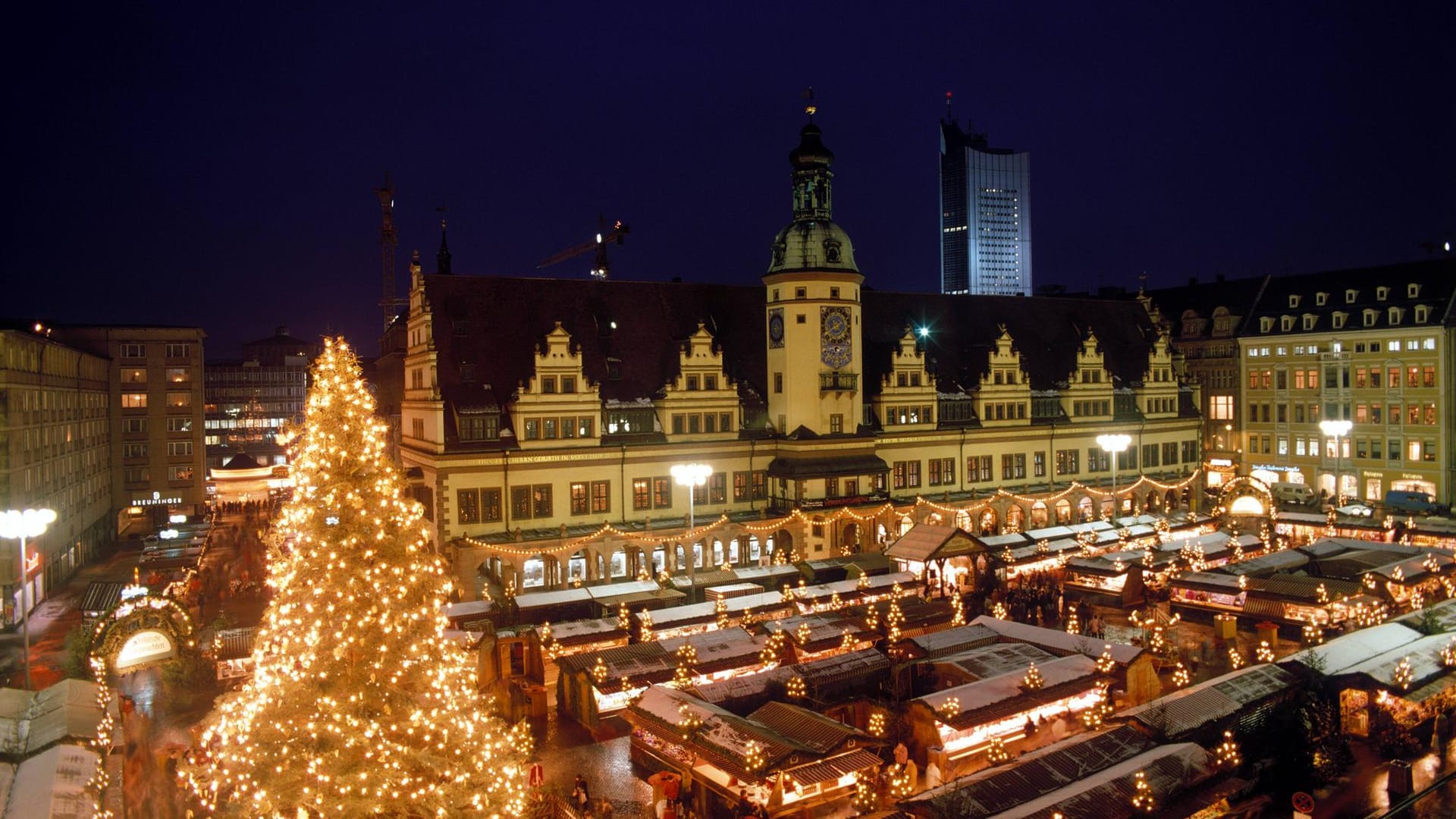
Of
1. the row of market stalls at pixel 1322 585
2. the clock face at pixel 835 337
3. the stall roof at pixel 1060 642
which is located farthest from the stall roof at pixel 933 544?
the clock face at pixel 835 337

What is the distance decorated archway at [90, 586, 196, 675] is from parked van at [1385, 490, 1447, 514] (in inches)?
2574

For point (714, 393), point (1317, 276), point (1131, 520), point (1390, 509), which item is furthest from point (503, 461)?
point (1317, 276)

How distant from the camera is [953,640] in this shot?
1136 inches

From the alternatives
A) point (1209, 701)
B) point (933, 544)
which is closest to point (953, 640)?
point (1209, 701)

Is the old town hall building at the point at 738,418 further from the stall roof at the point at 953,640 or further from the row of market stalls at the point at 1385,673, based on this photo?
the row of market stalls at the point at 1385,673

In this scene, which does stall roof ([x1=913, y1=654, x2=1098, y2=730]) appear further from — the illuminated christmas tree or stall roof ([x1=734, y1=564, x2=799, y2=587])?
stall roof ([x1=734, y1=564, x2=799, y2=587])

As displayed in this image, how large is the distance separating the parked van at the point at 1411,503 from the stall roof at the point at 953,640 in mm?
45571

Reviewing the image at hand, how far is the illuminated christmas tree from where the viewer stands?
15.0m

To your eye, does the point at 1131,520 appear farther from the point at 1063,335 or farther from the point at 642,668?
the point at 642,668

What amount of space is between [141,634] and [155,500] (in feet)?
159

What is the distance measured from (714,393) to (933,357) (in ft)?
52.3

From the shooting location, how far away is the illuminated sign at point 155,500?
233 feet

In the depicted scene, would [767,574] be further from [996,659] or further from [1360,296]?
[1360,296]

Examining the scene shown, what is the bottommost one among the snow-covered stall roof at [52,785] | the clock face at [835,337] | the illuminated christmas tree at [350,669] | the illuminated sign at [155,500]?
the snow-covered stall roof at [52,785]
